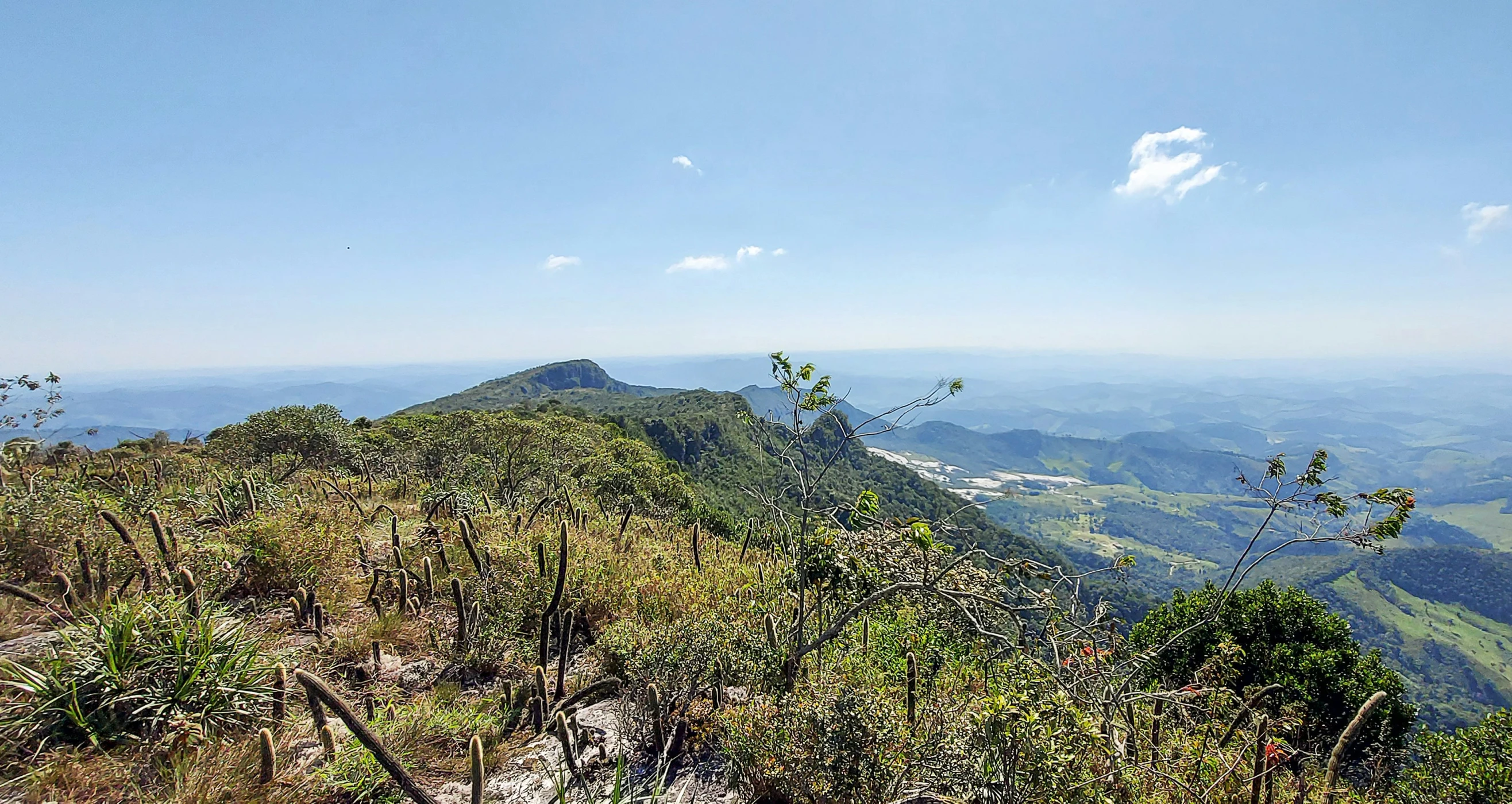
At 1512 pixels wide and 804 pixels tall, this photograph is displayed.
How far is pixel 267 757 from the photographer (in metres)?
2.54

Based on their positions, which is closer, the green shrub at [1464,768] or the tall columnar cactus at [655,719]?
the tall columnar cactus at [655,719]

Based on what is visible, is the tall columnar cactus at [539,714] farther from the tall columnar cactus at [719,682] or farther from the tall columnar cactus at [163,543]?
the tall columnar cactus at [163,543]

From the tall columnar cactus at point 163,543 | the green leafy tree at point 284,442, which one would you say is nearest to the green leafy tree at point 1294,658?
the tall columnar cactus at point 163,543

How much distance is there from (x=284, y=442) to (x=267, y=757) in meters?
17.0

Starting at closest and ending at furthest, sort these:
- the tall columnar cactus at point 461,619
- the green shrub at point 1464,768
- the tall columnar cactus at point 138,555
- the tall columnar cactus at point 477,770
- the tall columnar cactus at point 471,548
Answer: the tall columnar cactus at point 477,770 → the tall columnar cactus at point 138,555 → the tall columnar cactus at point 461,619 → the tall columnar cactus at point 471,548 → the green shrub at point 1464,768

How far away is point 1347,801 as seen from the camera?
424 centimetres

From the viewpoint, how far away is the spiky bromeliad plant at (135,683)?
271 centimetres

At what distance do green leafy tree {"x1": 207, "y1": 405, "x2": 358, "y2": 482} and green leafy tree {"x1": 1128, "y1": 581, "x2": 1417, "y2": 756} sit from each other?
66.7 ft

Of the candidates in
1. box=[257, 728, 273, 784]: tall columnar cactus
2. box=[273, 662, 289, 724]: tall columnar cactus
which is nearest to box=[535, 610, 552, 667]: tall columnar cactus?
box=[273, 662, 289, 724]: tall columnar cactus

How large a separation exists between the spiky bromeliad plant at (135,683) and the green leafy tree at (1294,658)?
11.3m

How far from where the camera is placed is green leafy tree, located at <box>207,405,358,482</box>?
48.4 feet

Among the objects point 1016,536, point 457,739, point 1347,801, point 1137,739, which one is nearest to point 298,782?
point 457,739

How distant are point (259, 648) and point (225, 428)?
17.5m

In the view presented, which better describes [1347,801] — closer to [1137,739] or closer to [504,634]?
[1137,739]
